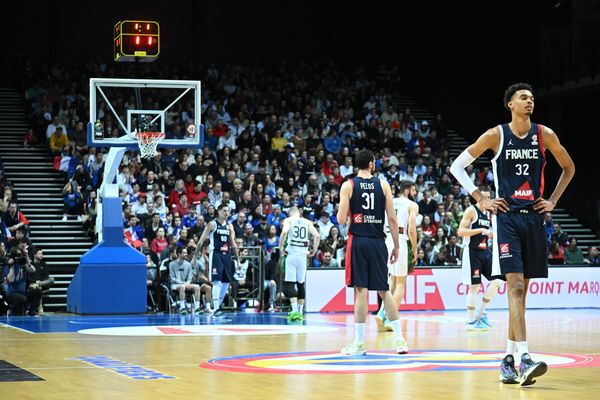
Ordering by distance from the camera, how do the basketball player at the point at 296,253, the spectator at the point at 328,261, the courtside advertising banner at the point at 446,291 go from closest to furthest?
1. the basketball player at the point at 296,253
2. the courtside advertising banner at the point at 446,291
3. the spectator at the point at 328,261

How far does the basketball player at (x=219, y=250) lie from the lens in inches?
805

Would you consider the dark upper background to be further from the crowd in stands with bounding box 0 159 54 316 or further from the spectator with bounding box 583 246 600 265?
the crowd in stands with bounding box 0 159 54 316

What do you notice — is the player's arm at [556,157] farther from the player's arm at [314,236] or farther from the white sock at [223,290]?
the white sock at [223,290]

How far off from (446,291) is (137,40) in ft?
29.1

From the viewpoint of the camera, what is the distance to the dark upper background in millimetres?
32188

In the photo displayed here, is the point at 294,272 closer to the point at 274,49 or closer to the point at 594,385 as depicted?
the point at 594,385

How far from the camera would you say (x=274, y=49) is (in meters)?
35.4

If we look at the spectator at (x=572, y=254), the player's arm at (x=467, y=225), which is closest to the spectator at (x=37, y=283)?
the player's arm at (x=467, y=225)

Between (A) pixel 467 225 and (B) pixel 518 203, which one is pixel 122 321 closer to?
(A) pixel 467 225

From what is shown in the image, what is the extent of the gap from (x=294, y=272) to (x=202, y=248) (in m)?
3.13

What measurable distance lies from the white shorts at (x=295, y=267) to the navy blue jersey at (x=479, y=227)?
3551 mm

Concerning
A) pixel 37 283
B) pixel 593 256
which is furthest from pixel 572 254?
pixel 37 283

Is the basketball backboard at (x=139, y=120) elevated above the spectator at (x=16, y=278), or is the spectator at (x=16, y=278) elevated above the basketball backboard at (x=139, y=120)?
the basketball backboard at (x=139, y=120)

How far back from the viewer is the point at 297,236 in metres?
19.3
